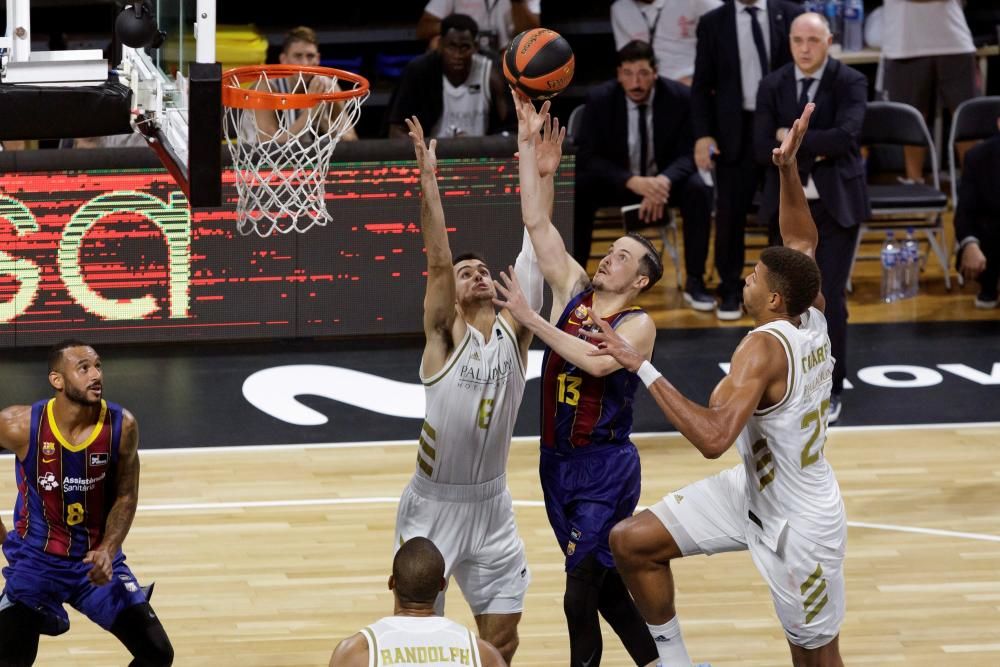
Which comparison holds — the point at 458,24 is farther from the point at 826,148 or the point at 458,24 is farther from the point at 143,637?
the point at 143,637

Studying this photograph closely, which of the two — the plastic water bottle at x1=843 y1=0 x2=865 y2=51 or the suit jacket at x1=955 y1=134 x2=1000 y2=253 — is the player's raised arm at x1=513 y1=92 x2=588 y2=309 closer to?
the suit jacket at x1=955 y1=134 x2=1000 y2=253

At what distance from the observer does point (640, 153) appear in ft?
38.5

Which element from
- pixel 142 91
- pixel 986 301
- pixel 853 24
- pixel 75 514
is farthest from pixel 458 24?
pixel 75 514

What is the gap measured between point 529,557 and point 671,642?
192 centimetres

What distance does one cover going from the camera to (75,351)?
588 centimetres

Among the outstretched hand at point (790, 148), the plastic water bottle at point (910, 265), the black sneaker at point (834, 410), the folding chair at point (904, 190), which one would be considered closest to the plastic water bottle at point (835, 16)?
the folding chair at point (904, 190)

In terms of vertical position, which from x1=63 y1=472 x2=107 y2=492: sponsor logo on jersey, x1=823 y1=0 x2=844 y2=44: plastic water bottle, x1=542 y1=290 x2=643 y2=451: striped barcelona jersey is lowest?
x1=63 y1=472 x2=107 y2=492: sponsor logo on jersey

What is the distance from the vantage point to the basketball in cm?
695

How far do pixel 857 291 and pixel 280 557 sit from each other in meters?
6.53

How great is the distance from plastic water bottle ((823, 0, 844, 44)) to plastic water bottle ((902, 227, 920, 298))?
2660mm

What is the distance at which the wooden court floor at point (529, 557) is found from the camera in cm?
675

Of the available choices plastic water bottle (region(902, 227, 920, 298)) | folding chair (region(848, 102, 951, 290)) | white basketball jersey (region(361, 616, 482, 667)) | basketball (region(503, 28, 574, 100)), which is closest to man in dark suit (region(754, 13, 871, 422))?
folding chair (region(848, 102, 951, 290))

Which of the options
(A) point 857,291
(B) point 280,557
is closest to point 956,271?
(A) point 857,291

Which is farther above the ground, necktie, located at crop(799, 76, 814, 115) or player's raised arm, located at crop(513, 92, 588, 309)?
necktie, located at crop(799, 76, 814, 115)
